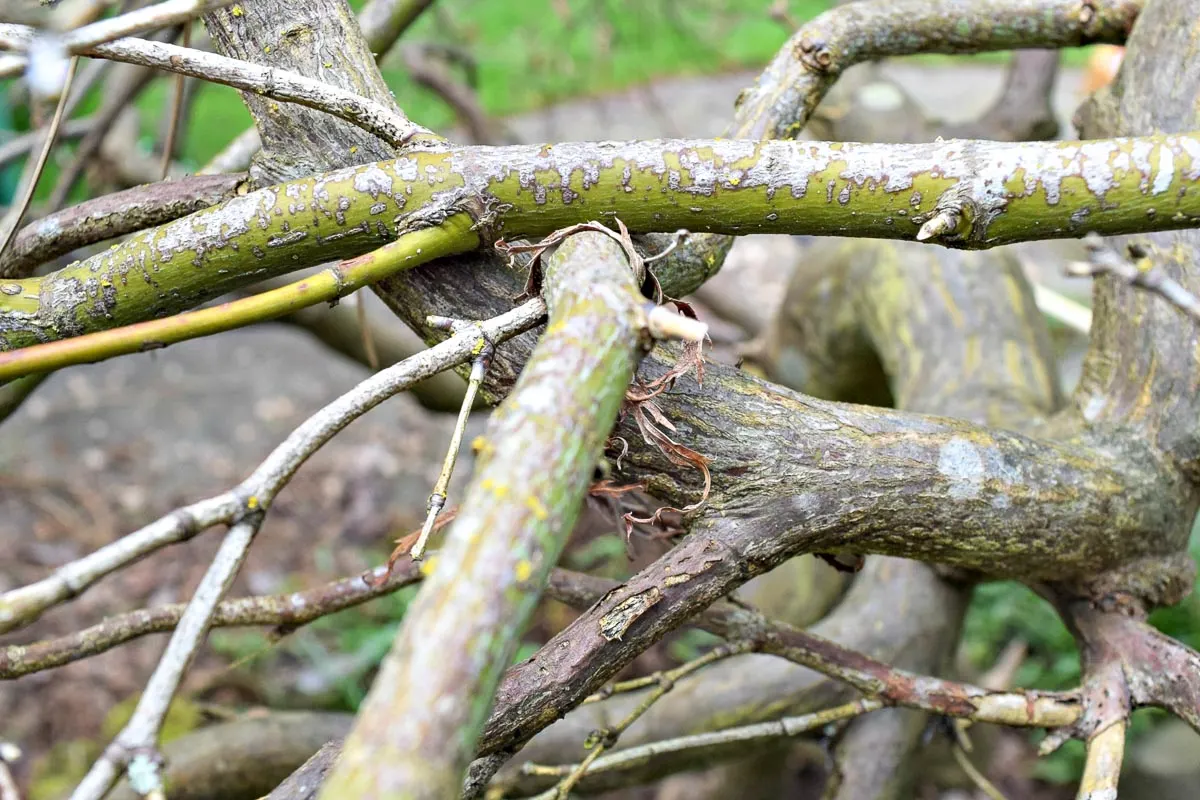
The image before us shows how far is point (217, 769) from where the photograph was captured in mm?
1968

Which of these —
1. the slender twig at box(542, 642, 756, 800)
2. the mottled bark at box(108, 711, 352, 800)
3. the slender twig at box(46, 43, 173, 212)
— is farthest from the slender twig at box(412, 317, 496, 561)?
the slender twig at box(46, 43, 173, 212)

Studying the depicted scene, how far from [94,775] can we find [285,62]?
2.74 feet

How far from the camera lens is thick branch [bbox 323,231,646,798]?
58cm

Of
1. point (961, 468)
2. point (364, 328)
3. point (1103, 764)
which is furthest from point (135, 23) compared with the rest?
point (1103, 764)

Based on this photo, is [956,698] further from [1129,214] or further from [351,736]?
[351,736]

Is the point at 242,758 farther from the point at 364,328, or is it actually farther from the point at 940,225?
the point at 940,225

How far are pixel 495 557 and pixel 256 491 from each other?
0.28 meters

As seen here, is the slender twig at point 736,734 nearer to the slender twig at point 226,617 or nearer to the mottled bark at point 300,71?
the slender twig at point 226,617

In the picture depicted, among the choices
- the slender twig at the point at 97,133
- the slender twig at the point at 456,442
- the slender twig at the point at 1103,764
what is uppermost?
the slender twig at the point at 97,133

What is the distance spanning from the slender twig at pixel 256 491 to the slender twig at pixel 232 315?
0.34 feet

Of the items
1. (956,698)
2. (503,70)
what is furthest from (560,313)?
(503,70)

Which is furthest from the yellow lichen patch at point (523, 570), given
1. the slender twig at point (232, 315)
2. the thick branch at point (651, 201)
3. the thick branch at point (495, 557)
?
the thick branch at point (651, 201)

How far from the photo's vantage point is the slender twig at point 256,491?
2.22ft

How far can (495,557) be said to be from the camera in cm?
63
